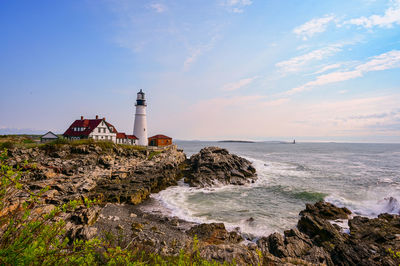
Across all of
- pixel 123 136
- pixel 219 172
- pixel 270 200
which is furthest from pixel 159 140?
pixel 270 200

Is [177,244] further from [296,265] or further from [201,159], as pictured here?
[201,159]

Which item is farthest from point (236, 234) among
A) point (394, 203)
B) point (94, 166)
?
point (94, 166)

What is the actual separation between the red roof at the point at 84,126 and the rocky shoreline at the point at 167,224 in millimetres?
12826

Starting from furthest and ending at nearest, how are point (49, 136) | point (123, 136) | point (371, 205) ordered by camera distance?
point (123, 136)
point (49, 136)
point (371, 205)

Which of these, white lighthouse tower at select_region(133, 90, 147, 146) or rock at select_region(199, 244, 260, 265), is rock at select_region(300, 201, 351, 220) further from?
white lighthouse tower at select_region(133, 90, 147, 146)

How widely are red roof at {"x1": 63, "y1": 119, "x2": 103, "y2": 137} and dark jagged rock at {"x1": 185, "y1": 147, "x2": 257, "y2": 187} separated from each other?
25294 mm

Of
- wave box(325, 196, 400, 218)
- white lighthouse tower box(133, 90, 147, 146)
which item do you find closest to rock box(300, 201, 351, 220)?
wave box(325, 196, 400, 218)

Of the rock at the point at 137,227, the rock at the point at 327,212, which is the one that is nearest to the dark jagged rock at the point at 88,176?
the rock at the point at 137,227

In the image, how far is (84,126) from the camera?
149 ft

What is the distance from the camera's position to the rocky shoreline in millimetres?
9906

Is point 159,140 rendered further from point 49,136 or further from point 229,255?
point 229,255

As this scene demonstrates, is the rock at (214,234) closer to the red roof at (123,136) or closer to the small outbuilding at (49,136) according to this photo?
the red roof at (123,136)

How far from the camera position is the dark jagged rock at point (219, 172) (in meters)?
30.0

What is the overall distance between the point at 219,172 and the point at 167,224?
17.9m
